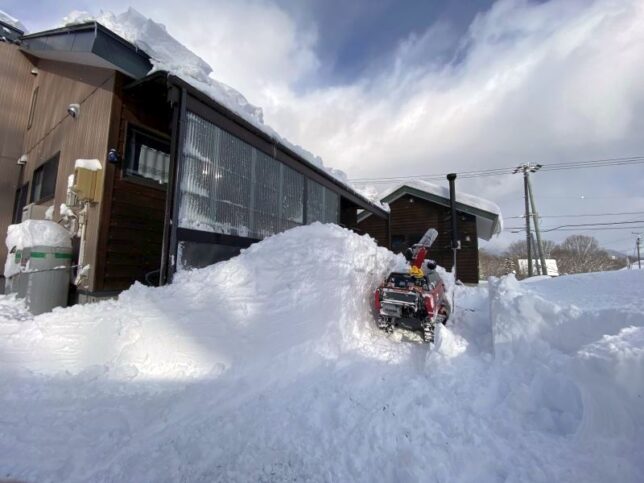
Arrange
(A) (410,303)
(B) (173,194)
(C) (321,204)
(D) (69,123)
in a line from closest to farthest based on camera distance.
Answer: (A) (410,303) → (B) (173,194) → (D) (69,123) → (C) (321,204)

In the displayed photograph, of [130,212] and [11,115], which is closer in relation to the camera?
[130,212]

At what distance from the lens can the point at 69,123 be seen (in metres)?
7.62

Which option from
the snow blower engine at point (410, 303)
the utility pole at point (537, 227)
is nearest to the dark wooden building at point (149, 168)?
the snow blower engine at point (410, 303)

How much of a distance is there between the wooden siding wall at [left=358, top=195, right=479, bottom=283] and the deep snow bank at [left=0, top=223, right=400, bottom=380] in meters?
10.7

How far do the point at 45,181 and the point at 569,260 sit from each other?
4677cm

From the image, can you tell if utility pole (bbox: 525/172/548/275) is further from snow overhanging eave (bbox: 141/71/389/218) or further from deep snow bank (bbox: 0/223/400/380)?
deep snow bank (bbox: 0/223/400/380)

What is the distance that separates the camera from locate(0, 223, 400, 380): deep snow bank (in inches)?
140

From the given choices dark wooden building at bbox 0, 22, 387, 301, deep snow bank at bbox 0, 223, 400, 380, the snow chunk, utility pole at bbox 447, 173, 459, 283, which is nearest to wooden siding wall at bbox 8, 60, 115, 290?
dark wooden building at bbox 0, 22, 387, 301

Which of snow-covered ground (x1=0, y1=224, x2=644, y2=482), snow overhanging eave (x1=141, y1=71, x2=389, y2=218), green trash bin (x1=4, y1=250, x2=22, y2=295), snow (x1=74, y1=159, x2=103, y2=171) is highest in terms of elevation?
snow overhanging eave (x1=141, y1=71, x2=389, y2=218)

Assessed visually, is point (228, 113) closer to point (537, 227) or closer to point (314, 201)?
point (314, 201)

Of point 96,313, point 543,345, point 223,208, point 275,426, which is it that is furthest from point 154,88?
point 543,345

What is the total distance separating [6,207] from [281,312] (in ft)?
39.1

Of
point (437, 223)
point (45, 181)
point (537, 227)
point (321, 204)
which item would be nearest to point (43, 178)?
point (45, 181)

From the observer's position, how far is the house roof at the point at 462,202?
1453 cm
